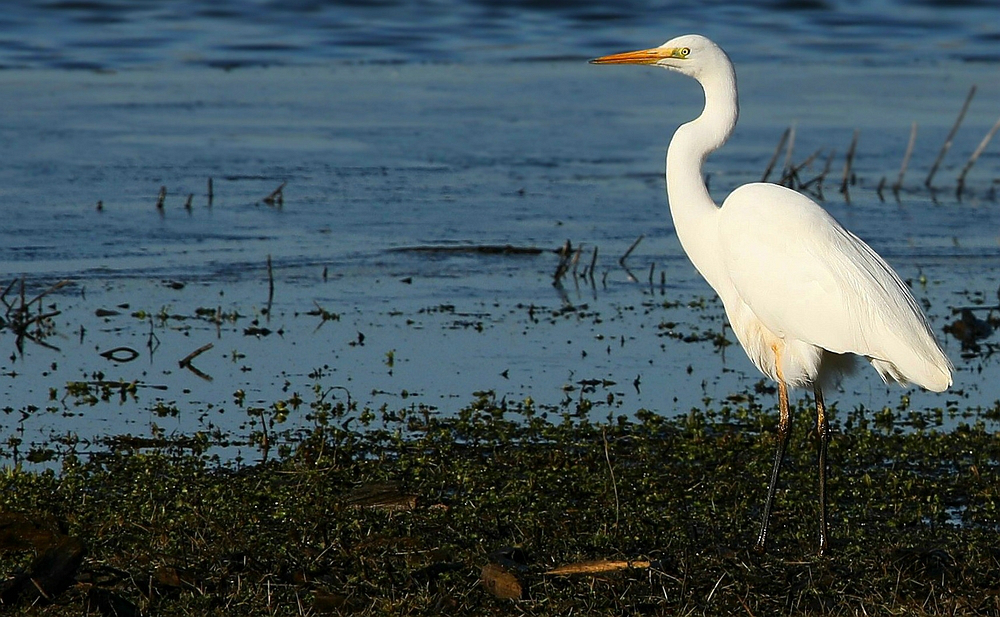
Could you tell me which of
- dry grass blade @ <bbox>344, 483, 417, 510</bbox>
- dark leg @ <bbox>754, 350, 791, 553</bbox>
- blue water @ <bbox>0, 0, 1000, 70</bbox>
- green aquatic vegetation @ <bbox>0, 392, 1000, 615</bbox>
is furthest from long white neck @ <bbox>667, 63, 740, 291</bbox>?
blue water @ <bbox>0, 0, 1000, 70</bbox>

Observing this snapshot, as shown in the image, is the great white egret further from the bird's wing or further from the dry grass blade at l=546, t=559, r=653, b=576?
the dry grass blade at l=546, t=559, r=653, b=576

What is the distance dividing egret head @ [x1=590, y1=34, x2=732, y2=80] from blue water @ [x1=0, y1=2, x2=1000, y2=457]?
1614 mm

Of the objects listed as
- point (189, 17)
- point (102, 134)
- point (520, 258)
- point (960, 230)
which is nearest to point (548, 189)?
point (520, 258)

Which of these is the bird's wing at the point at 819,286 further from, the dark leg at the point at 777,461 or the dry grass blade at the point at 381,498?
the dry grass blade at the point at 381,498

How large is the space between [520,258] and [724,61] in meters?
4.13

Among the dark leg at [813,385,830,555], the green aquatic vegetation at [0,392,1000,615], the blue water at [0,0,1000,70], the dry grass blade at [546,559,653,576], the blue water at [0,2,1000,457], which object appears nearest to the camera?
the green aquatic vegetation at [0,392,1000,615]

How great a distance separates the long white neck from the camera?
5.82 meters

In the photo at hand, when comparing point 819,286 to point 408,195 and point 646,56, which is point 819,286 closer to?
point 646,56

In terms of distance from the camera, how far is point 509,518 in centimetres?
520

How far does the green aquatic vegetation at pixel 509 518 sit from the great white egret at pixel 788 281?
0.36m

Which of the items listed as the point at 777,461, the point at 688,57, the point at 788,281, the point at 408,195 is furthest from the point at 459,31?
the point at 777,461

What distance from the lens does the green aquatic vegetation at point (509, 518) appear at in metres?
4.40

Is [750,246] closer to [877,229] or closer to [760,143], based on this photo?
[877,229]

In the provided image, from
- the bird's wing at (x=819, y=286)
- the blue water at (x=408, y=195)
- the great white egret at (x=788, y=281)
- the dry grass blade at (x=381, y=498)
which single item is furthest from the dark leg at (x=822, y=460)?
the dry grass blade at (x=381, y=498)
